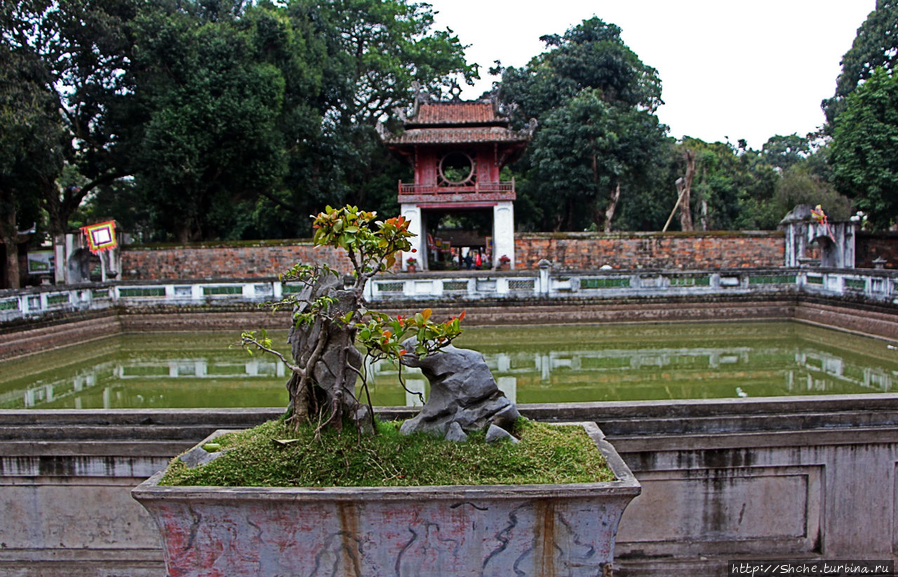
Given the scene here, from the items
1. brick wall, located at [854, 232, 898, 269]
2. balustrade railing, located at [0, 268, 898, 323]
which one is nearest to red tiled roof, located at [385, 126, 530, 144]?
balustrade railing, located at [0, 268, 898, 323]

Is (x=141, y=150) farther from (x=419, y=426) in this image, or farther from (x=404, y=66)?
(x=419, y=426)

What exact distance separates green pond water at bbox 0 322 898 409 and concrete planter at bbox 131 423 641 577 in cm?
453

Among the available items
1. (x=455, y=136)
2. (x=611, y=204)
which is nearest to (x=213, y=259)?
(x=455, y=136)

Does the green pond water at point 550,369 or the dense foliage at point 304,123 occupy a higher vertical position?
the dense foliage at point 304,123

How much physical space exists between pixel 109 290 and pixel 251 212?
14295 millimetres

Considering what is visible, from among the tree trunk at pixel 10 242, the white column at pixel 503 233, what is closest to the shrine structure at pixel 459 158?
the white column at pixel 503 233

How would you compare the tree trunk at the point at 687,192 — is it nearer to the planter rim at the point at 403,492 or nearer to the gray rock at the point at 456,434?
the gray rock at the point at 456,434

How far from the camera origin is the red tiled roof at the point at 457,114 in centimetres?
2245

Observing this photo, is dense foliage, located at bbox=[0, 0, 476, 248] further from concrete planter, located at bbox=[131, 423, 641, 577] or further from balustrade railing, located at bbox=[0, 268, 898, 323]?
concrete planter, located at bbox=[131, 423, 641, 577]

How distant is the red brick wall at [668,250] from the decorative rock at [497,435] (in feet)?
59.6

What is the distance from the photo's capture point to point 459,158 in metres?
23.1

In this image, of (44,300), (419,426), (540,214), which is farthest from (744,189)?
(419,426)

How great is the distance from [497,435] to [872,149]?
21.4 meters

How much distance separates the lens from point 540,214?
27.6 meters
